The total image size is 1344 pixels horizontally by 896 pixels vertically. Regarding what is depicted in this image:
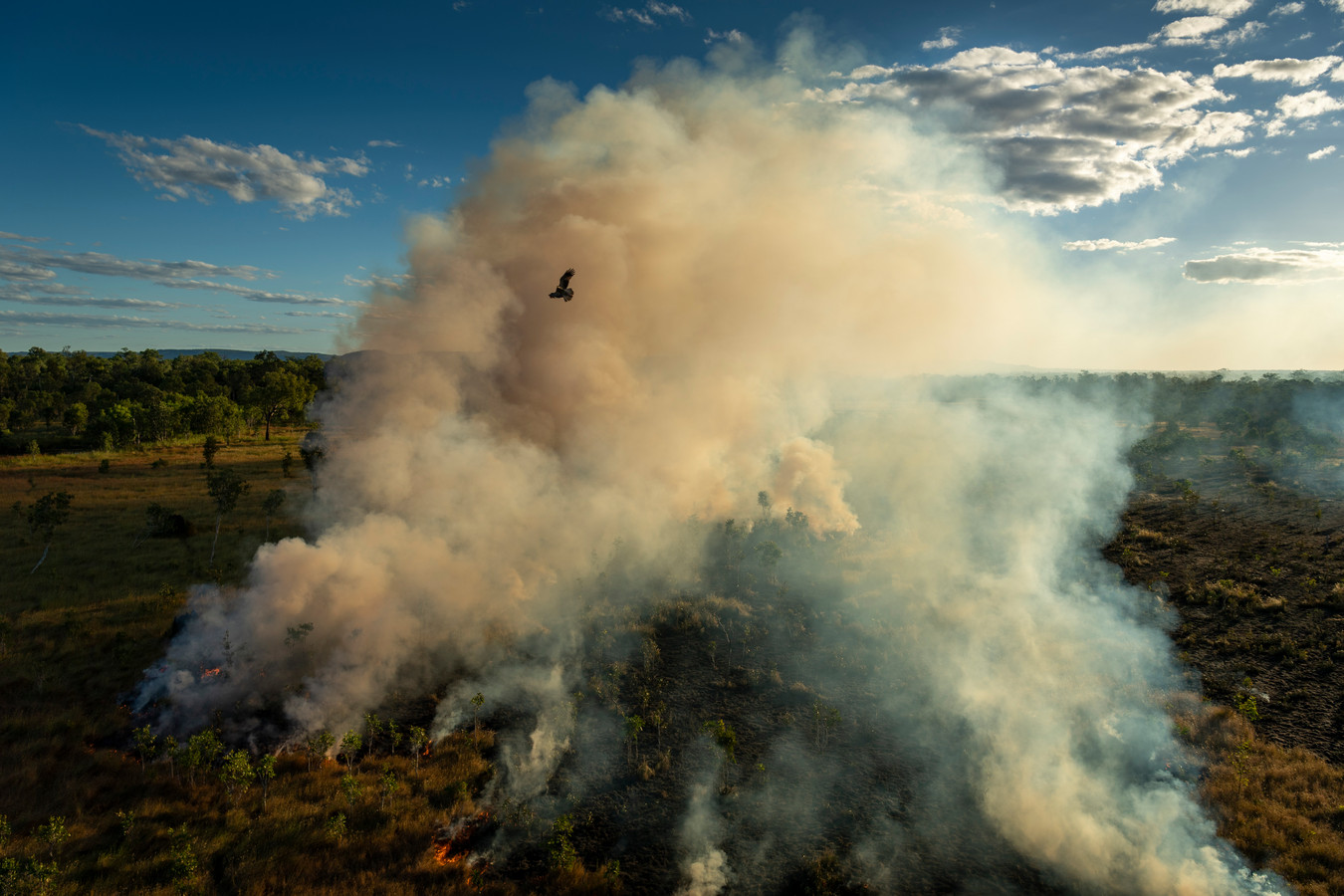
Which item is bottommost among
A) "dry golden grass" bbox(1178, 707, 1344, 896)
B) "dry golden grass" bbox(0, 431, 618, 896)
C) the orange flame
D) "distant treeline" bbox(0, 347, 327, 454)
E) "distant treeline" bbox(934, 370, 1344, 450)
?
the orange flame

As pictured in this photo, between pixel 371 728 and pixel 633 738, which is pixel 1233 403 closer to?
pixel 633 738

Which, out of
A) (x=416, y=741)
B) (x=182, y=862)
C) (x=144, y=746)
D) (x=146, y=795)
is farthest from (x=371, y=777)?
(x=144, y=746)

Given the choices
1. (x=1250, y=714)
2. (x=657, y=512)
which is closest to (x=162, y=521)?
(x=657, y=512)

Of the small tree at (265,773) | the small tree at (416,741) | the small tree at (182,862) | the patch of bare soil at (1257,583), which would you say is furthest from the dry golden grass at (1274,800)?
the small tree at (265,773)

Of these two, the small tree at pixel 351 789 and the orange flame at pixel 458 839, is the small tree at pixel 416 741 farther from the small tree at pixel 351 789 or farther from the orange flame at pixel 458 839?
the orange flame at pixel 458 839

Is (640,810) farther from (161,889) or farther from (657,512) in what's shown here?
(657,512)

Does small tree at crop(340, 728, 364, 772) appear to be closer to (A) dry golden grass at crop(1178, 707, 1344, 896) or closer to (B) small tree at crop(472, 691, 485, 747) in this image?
(B) small tree at crop(472, 691, 485, 747)

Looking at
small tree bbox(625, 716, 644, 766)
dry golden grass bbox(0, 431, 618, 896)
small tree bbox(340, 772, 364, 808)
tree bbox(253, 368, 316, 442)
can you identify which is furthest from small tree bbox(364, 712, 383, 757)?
tree bbox(253, 368, 316, 442)
